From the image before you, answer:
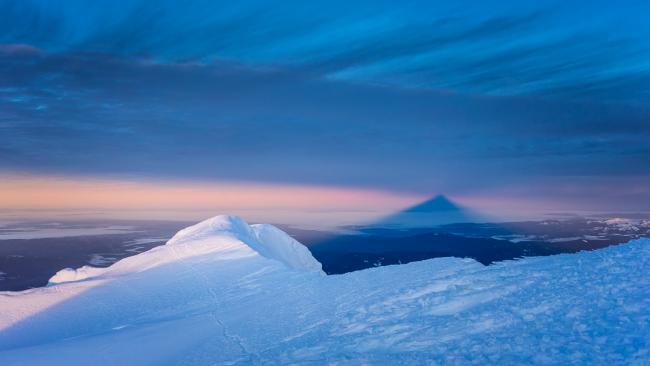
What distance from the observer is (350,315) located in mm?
10945

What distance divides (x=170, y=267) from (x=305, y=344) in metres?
11.8

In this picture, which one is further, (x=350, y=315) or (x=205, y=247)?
(x=205, y=247)

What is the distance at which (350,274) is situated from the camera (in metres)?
16.5

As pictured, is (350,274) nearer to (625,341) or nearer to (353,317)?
(353,317)

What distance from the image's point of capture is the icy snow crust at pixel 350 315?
7738 millimetres

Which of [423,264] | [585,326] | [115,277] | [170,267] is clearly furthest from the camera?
[170,267]

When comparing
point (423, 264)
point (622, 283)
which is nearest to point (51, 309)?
point (423, 264)

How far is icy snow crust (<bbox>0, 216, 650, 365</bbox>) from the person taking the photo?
774 centimetres

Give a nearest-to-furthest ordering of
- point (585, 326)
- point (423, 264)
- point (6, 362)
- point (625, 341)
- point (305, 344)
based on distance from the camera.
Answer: point (625, 341), point (585, 326), point (305, 344), point (6, 362), point (423, 264)

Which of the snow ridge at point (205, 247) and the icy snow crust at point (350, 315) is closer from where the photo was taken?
the icy snow crust at point (350, 315)

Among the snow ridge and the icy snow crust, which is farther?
the snow ridge

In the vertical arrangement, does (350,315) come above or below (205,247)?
below

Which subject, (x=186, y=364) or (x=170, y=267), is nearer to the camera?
(x=186, y=364)

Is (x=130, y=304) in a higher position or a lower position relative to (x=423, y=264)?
lower
